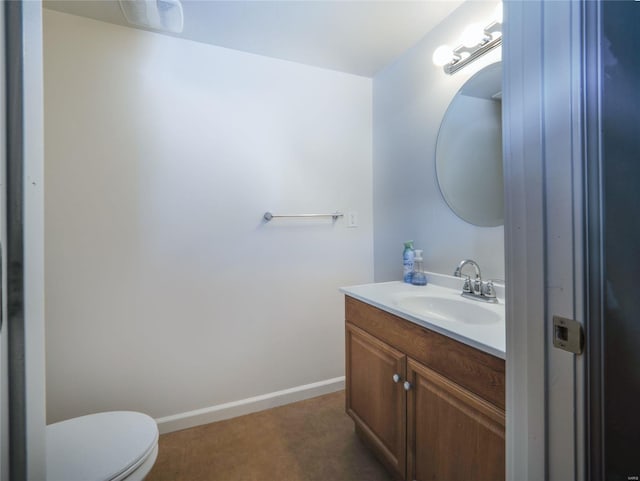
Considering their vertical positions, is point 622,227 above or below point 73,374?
above

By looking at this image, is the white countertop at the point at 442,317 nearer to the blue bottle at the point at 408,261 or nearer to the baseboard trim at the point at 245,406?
the blue bottle at the point at 408,261

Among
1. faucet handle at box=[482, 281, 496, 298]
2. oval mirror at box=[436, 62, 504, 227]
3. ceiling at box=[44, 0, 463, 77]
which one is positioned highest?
ceiling at box=[44, 0, 463, 77]

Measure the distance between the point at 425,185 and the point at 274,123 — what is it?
39.0 inches

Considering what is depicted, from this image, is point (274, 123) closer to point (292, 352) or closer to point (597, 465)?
point (292, 352)

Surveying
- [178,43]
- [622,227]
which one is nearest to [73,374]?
[178,43]

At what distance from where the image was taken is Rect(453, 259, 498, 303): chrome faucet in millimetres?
1327

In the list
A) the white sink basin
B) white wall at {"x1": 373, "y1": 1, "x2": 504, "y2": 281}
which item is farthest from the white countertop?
white wall at {"x1": 373, "y1": 1, "x2": 504, "y2": 281}

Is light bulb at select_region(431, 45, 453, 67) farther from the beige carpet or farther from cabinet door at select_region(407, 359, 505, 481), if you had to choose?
the beige carpet

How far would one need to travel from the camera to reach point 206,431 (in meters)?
1.71

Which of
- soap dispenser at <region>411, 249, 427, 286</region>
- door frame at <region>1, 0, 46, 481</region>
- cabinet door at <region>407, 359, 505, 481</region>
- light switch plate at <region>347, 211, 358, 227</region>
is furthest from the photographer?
light switch plate at <region>347, 211, 358, 227</region>

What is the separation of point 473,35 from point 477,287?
3.70 ft

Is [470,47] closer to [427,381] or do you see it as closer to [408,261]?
[408,261]

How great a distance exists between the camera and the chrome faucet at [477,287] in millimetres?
1327

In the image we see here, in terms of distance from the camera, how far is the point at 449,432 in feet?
3.22
